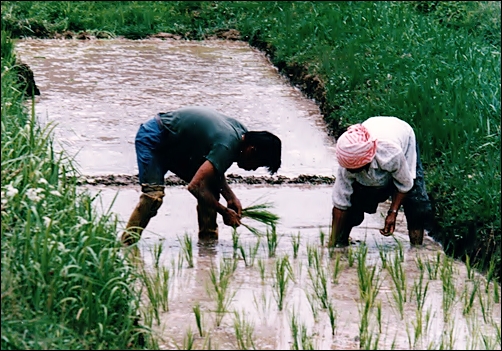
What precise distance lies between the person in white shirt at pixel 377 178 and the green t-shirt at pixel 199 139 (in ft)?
2.12

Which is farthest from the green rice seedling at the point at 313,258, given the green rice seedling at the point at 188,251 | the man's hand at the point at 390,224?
the green rice seedling at the point at 188,251

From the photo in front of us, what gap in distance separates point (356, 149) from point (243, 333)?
1.52 meters

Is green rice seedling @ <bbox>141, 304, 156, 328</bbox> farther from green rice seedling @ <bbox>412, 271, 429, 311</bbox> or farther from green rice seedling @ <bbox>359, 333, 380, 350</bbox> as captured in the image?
green rice seedling @ <bbox>412, 271, 429, 311</bbox>

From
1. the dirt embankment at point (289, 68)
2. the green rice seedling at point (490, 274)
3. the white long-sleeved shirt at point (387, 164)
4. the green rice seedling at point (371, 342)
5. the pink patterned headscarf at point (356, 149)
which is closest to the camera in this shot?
the green rice seedling at point (371, 342)

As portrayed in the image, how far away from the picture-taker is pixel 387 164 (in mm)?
5668

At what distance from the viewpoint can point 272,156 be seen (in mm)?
5680

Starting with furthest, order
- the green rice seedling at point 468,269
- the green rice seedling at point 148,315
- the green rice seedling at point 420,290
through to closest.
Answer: the green rice seedling at point 468,269 → the green rice seedling at point 420,290 → the green rice seedling at point 148,315

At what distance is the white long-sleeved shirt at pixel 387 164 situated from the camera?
5660 millimetres

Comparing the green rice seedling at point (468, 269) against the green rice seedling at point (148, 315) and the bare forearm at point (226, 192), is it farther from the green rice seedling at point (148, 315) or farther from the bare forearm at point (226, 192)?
the green rice seedling at point (148, 315)

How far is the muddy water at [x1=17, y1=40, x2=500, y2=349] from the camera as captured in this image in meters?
4.63

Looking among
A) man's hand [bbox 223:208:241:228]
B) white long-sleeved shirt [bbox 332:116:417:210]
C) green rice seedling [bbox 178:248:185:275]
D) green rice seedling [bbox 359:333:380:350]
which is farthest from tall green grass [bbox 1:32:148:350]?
white long-sleeved shirt [bbox 332:116:417:210]

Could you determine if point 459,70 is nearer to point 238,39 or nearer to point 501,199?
point 501,199

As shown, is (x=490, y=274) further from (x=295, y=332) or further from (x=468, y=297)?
(x=295, y=332)

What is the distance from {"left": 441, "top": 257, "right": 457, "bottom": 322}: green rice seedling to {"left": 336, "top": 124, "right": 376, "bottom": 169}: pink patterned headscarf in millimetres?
734
